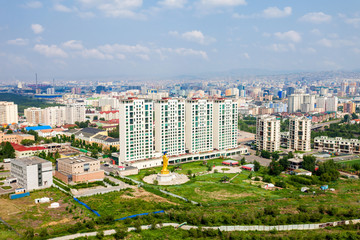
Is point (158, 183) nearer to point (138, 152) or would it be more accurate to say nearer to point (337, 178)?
point (138, 152)

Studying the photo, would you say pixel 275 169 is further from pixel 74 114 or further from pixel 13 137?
pixel 74 114

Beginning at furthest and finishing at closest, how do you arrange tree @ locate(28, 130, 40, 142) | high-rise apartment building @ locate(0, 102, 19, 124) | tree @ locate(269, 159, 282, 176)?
high-rise apartment building @ locate(0, 102, 19, 124), tree @ locate(28, 130, 40, 142), tree @ locate(269, 159, 282, 176)

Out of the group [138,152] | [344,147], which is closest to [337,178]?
[344,147]

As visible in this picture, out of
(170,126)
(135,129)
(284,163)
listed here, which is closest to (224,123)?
(170,126)

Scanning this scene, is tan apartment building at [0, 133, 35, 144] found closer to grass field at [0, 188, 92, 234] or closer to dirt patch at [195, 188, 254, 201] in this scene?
grass field at [0, 188, 92, 234]

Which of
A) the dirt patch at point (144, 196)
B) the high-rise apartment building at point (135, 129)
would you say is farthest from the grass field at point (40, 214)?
the high-rise apartment building at point (135, 129)

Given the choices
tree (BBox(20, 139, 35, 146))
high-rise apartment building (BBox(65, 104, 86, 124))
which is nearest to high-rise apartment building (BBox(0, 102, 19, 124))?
high-rise apartment building (BBox(65, 104, 86, 124))
